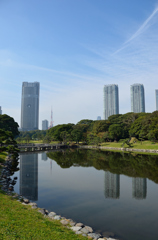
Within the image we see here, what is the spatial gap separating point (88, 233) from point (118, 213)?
3.32m

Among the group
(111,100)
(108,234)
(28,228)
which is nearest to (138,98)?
(111,100)

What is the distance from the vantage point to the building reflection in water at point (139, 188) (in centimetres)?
1280

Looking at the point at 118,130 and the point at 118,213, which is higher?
the point at 118,130

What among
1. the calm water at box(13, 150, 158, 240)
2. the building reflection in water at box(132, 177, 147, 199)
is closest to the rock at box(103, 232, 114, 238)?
the calm water at box(13, 150, 158, 240)

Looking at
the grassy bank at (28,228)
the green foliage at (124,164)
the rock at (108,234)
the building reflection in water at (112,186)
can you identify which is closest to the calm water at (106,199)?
the building reflection in water at (112,186)

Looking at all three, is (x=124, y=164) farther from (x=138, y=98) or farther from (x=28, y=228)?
(x=138, y=98)

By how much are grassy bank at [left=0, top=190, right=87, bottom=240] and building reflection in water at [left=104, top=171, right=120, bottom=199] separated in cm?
626

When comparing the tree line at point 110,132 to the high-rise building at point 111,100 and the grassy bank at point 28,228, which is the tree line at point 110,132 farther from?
the high-rise building at point 111,100

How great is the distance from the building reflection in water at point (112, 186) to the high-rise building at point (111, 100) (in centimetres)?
16606

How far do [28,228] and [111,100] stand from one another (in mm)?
182730

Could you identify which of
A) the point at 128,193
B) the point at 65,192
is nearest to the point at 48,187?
the point at 65,192

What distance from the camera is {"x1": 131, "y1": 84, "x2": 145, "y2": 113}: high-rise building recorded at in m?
170

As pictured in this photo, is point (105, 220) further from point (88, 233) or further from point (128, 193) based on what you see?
point (128, 193)

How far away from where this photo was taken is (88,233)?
6969 millimetres
